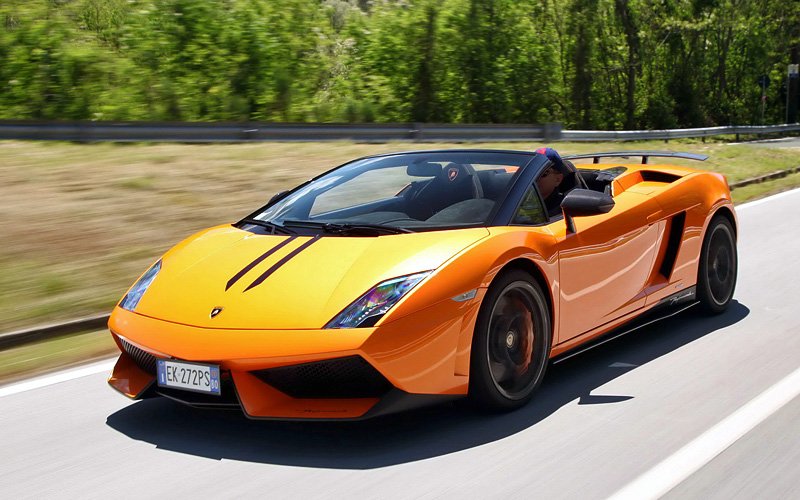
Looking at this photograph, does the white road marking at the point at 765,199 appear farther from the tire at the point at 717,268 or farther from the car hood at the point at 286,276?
the car hood at the point at 286,276

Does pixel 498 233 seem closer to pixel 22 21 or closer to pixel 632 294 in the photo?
pixel 632 294

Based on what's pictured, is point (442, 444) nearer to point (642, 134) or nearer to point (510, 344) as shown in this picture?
point (510, 344)

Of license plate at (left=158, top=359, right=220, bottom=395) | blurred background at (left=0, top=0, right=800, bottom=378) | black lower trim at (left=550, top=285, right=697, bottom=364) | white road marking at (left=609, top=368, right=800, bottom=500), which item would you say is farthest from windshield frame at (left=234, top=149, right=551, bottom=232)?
blurred background at (left=0, top=0, right=800, bottom=378)

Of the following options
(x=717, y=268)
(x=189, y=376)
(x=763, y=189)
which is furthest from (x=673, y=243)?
(x=763, y=189)

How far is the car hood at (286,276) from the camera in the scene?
3432 millimetres

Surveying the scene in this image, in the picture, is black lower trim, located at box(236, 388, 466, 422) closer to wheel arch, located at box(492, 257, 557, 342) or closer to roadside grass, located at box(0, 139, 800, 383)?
wheel arch, located at box(492, 257, 557, 342)

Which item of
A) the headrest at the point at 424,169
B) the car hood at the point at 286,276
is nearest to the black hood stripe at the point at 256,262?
the car hood at the point at 286,276

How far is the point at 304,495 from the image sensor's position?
9.83ft

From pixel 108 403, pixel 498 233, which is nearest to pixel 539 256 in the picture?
pixel 498 233

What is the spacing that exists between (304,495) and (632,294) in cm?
254

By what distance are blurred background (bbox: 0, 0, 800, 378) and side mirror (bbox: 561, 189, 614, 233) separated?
9.67 ft

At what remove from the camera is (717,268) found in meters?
5.75

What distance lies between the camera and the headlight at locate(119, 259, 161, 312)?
391 cm

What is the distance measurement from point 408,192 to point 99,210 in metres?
4.67
